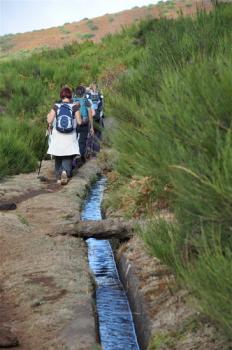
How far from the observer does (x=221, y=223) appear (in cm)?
402

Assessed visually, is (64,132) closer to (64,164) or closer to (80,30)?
(64,164)

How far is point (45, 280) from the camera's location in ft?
21.5

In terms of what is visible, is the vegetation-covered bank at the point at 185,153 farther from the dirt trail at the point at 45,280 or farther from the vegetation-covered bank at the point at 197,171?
the dirt trail at the point at 45,280

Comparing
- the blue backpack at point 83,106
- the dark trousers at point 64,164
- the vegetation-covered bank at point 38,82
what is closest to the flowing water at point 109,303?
the dark trousers at point 64,164

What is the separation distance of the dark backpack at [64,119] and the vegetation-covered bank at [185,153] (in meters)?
1.13

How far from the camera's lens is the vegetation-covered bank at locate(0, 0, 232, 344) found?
12.0 ft

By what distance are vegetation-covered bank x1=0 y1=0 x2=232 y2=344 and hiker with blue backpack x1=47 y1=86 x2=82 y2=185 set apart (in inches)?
42.9

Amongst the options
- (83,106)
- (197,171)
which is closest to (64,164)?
(83,106)

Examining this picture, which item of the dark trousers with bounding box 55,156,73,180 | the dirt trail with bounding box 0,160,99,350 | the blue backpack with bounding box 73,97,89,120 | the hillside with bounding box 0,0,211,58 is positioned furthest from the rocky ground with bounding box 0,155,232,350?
the hillside with bounding box 0,0,211,58

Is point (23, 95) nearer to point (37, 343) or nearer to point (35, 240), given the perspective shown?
point (35, 240)

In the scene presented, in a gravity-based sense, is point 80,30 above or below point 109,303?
below

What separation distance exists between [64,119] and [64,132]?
0.34 meters

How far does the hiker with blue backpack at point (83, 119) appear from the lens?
13845mm

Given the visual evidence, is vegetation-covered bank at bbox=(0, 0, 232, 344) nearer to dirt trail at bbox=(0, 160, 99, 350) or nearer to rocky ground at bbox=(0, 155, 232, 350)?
rocky ground at bbox=(0, 155, 232, 350)
